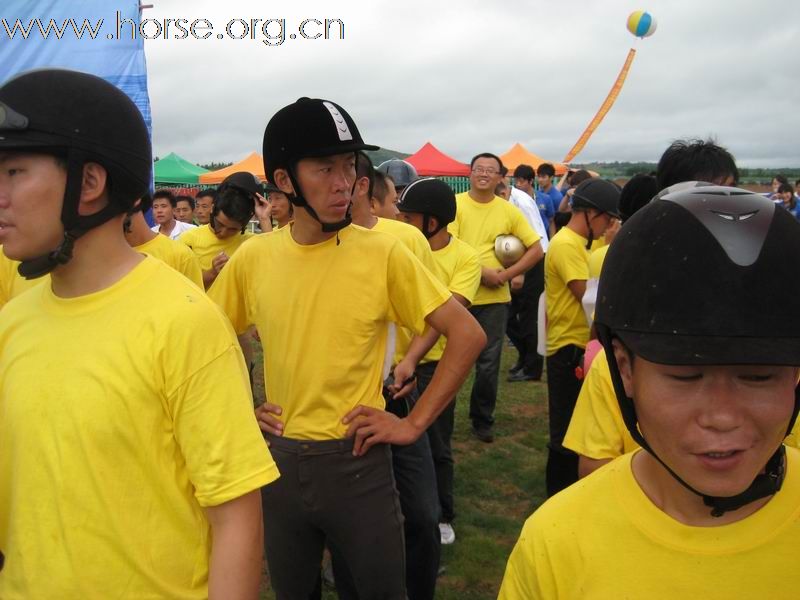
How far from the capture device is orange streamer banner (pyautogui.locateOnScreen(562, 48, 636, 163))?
25.3 m

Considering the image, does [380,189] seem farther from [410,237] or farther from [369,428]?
[369,428]

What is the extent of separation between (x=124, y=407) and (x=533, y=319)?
320 inches

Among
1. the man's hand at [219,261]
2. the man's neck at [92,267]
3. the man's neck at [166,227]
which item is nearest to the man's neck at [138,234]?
the man's hand at [219,261]

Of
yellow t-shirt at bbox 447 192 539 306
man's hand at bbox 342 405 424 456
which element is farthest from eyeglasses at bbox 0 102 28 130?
yellow t-shirt at bbox 447 192 539 306

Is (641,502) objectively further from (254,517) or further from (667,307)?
(254,517)

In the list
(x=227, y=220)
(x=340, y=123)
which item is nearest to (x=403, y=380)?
(x=340, y=123)

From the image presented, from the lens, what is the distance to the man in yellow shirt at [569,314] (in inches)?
188

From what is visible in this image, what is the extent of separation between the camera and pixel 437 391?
3.02 metres

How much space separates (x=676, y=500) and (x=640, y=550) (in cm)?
12

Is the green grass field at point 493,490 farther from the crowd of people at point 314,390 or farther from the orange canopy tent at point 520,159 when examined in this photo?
the orange canopy tent at point 520,159

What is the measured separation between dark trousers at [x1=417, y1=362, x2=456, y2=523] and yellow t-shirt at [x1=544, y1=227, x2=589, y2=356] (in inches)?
33.2

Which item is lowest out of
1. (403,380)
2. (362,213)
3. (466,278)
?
(403,380)

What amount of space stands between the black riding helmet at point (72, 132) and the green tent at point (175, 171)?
77.0 feet

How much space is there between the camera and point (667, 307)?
4.21 feet
